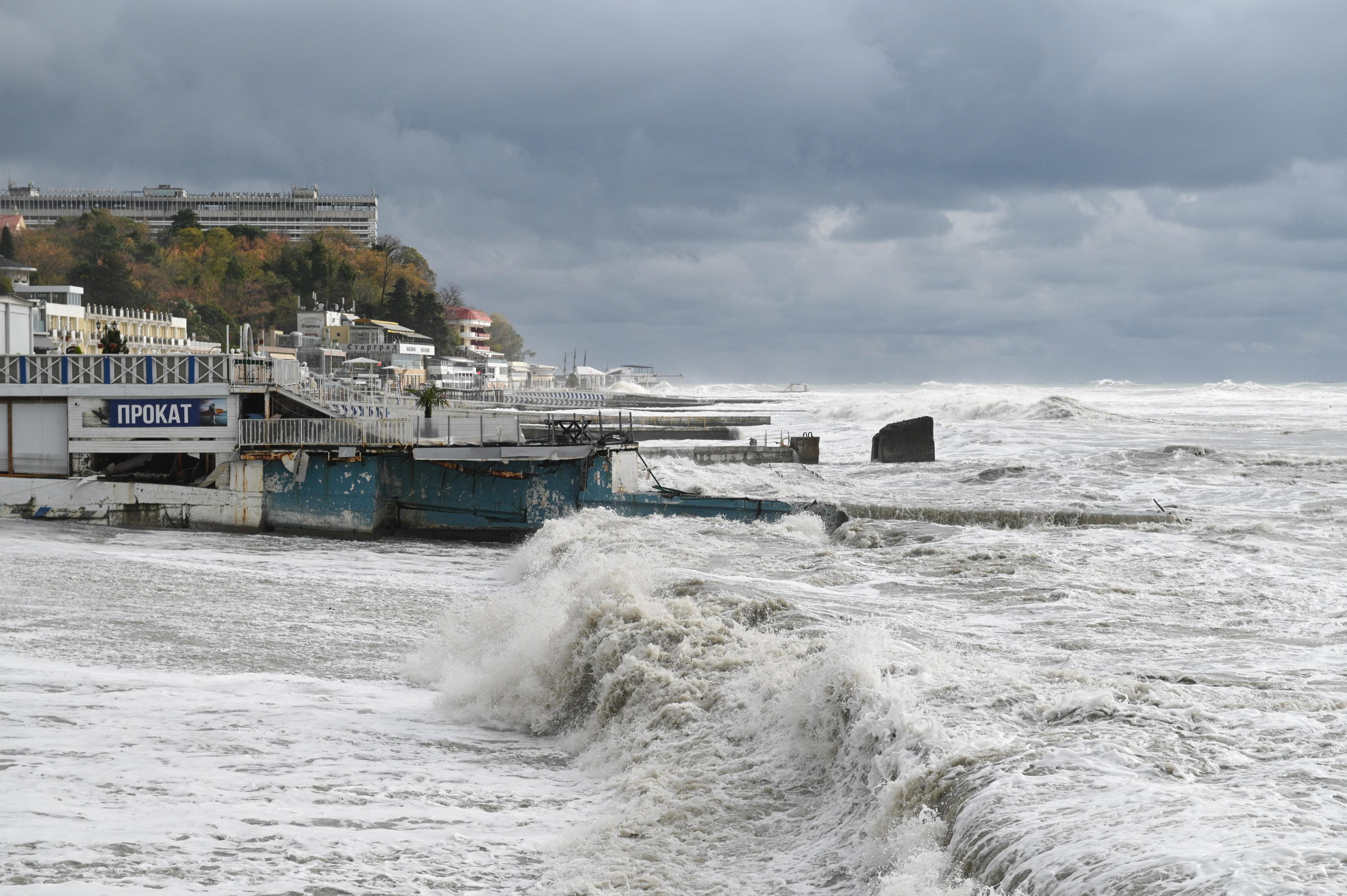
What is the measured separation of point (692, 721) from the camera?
10.3 metres

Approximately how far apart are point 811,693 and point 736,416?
87.2 m

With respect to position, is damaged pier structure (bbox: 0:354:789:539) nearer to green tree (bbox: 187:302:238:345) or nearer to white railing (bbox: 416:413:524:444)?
white railing (bbox: 416:413:524:444)

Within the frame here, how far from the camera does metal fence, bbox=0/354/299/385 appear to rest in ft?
95.8

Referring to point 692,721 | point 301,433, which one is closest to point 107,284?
point 301,433

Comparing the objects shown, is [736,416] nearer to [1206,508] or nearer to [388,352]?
[388,352]

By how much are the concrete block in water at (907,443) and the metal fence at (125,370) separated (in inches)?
1072

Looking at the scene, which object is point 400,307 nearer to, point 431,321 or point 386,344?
point 431,321

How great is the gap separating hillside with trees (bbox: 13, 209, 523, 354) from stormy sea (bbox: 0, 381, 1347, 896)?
3816 inches

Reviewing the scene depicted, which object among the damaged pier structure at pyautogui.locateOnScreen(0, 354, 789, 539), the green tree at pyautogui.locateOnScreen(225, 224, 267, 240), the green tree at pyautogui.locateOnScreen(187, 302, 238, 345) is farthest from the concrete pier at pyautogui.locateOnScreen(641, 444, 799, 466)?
the green tree at pyautogui.locateOnScreen(225, 224, 267, 240)

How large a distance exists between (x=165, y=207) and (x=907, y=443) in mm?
176160

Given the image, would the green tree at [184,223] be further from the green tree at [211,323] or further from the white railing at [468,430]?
the white railing at [468,430]

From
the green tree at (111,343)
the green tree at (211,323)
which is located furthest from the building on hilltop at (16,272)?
the green tree at (111,343)

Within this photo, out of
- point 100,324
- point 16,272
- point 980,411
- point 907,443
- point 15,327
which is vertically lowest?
point 907,443

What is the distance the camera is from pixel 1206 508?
29281 millimetres
